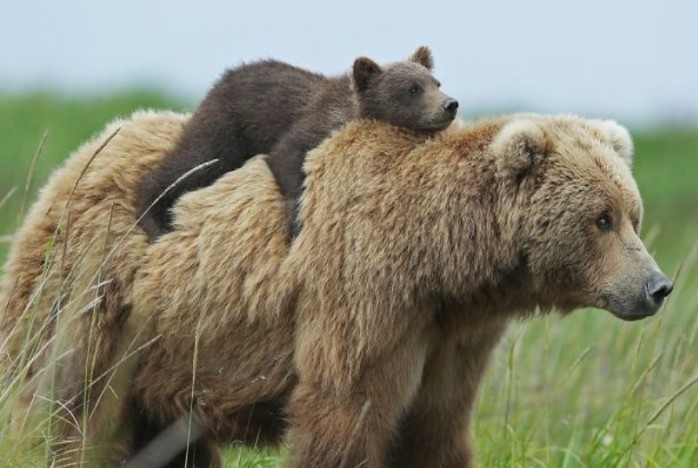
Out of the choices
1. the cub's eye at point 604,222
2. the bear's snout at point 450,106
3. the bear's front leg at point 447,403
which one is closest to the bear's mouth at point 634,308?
the cub's eye at point 604,222

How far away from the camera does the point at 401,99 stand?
6262 mm

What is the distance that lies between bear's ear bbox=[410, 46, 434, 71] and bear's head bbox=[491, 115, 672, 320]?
796 mm

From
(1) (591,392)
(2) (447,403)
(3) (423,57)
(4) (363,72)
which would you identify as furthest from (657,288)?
(1) (591,392)

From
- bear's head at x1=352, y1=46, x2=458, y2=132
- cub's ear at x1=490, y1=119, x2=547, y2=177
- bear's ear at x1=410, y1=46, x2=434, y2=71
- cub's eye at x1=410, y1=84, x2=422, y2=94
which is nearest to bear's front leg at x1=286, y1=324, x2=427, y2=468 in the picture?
cub's ear at x1=490, y1=119, x2=547, y2=177

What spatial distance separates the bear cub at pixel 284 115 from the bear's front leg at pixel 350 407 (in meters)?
0.62

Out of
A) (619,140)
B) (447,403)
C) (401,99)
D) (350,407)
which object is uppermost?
(401,99)

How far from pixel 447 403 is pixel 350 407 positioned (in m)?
0.52

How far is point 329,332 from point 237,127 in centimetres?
100

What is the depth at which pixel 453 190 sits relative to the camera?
6000 mm

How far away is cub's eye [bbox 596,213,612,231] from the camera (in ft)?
19.3

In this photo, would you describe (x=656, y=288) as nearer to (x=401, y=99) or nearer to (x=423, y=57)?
(x=401, y=99)

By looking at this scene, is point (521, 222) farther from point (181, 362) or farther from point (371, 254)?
point (181, 362)

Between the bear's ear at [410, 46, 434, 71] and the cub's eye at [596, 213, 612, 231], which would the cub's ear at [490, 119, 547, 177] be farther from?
the bear's ear at [410, 46, 434, 71]

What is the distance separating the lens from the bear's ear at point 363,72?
6250 millimetres
